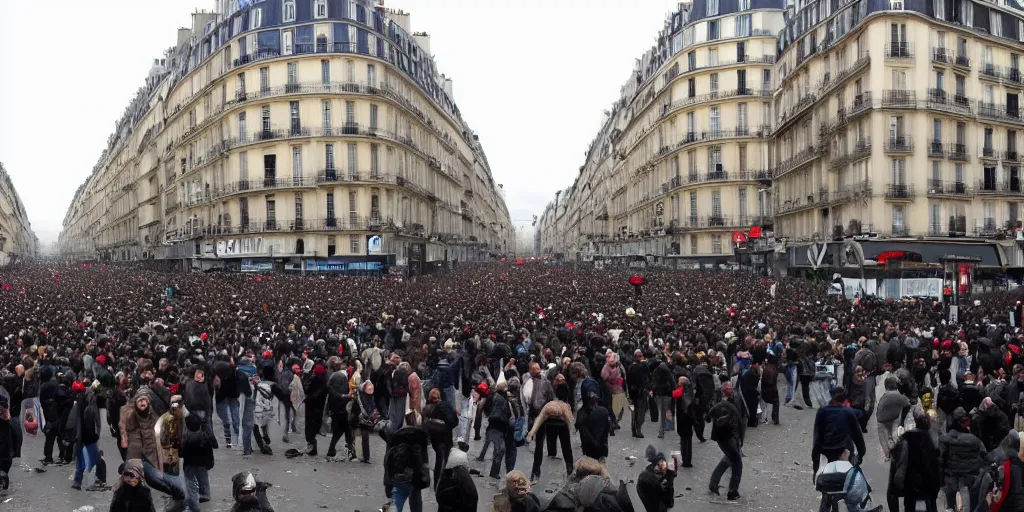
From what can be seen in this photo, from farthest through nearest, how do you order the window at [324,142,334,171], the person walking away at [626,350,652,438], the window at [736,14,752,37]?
1. the window at [736,14,752,37]
2. the window at [324,142,334,171]
3. the person walking away at [626,350,652,438]

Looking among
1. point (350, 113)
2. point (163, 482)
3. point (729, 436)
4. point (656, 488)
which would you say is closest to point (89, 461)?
point (163, 482)

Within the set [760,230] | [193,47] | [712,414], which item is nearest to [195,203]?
[193,47]

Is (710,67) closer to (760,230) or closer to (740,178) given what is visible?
(740,178)

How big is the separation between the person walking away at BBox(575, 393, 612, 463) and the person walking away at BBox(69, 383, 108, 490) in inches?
235

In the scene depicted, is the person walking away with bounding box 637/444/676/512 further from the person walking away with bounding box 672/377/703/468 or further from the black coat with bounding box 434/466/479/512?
the person walking away with bounding box 672/377/703/468

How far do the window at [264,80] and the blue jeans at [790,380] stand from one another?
166ft

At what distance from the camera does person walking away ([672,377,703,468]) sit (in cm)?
1099

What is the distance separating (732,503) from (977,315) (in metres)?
18.3

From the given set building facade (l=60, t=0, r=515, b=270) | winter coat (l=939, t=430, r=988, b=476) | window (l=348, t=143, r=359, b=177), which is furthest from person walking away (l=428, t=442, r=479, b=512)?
window (l=348, t=143, r=359, b=177)

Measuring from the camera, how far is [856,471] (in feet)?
26.2

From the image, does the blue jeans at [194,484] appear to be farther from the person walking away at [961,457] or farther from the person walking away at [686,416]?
the person walking away at [961,457]

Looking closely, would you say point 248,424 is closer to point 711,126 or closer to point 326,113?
point 326,113

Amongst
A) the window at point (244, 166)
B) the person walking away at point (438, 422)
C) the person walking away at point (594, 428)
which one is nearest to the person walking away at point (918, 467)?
the person walking away at point (594, 428)

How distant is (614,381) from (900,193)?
1420 inches
